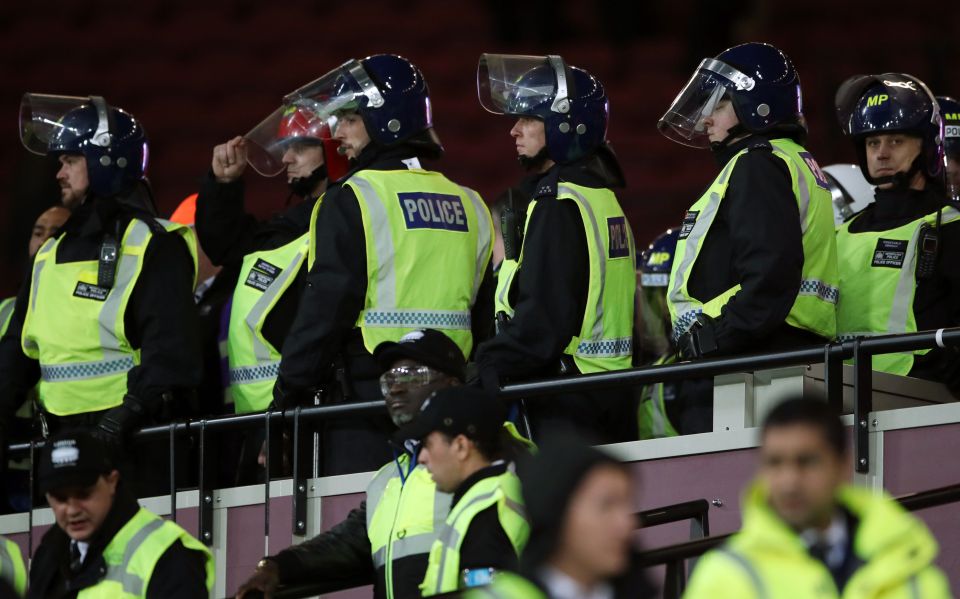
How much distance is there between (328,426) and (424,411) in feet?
4.09

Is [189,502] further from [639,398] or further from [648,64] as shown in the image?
[648,64]

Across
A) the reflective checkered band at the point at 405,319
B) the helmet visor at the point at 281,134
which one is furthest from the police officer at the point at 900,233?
the helmet visor at the point at 281,134

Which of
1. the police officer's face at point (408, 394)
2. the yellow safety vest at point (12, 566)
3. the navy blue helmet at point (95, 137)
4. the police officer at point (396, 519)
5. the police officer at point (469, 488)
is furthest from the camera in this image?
the navy blue helmet at point (95, 137)

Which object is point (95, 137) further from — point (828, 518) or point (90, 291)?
point (828, 518)

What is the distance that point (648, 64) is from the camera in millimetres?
10805

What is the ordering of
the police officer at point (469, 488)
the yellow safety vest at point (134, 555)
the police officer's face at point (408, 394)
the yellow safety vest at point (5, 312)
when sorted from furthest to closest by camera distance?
the yellow safety vest at point (5, 312) < the police officer's face at point (408, 394) < the yellow safety vest at point (134, 555) < the police officer at point (469, 488)

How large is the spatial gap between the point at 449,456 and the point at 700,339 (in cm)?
101

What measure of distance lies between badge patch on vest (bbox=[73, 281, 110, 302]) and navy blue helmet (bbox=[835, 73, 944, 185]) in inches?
97.5

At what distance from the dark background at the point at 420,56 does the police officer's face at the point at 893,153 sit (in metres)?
4.04

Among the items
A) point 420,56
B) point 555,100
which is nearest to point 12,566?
point 555,100

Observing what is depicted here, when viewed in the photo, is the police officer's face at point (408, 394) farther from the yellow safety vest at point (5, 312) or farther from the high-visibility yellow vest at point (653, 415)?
the yellow safety vest at point (5, 312)

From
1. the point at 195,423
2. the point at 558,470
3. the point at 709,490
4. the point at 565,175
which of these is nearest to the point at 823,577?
the point at 558,470

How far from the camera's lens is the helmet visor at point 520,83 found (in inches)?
214

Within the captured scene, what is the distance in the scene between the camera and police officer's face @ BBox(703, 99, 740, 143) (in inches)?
202
